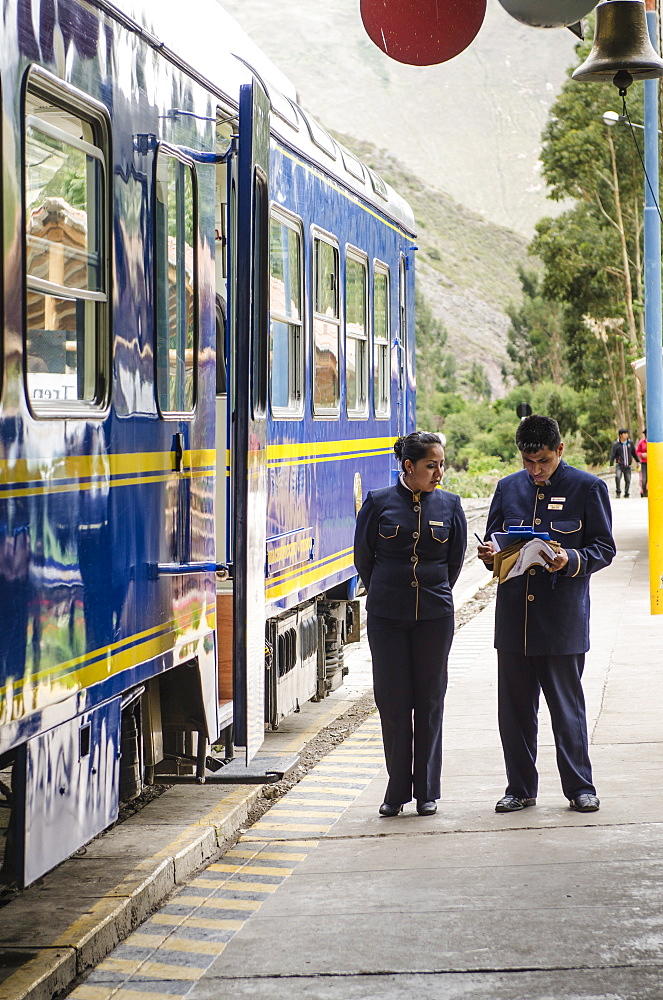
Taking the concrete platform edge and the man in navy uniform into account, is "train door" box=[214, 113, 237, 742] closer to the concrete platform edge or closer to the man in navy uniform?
the concrete platform edge

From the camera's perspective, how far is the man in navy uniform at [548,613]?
6.72 m

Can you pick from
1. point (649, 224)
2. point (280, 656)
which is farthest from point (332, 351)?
point (649, 224)

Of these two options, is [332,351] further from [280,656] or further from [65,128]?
[65,128]

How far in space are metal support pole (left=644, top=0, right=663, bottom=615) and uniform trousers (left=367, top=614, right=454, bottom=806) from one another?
7.67 meters

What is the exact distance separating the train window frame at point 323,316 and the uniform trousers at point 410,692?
2308mm

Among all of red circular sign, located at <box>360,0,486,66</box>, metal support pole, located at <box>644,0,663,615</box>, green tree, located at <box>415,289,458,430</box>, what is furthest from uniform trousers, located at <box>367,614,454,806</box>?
green tree, located at <box>415,289,458,430</box>

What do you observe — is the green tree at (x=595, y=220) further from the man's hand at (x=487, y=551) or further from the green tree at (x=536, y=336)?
the green tree at (x=536, y=336)

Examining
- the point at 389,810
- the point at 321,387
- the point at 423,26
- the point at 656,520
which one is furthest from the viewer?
the point at 656,520

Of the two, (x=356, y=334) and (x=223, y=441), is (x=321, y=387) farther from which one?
(x=223, y=441)

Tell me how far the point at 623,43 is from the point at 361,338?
442 cm

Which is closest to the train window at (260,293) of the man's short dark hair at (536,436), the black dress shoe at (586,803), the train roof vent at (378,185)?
the man's short dark hair at (536,436)

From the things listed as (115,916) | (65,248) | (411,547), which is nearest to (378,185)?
(411,547)

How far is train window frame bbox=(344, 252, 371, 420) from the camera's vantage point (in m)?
9.90

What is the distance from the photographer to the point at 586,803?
267 inches
